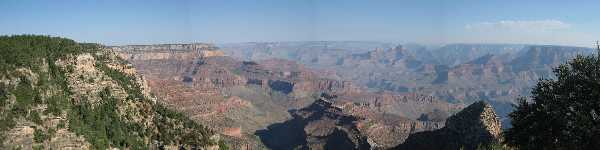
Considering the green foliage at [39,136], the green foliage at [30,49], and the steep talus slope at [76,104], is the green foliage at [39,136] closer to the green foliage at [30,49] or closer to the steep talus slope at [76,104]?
the steep talus slope at [76,104]

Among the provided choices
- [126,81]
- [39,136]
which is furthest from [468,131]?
[39,136]

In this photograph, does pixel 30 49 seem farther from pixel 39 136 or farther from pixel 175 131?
pixel 175 131

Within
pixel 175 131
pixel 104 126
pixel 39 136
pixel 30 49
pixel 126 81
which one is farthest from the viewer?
pixel 126 81

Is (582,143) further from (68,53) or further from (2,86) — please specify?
(68,53)

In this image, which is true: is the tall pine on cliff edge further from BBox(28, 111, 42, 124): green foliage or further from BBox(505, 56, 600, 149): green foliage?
BBox(28, 111, 42, 124): green foliage

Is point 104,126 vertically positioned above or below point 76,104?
below

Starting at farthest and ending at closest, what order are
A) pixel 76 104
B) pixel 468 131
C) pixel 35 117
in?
1. pixel 468 131
2. pixel 76 104
3. pixel 35 117

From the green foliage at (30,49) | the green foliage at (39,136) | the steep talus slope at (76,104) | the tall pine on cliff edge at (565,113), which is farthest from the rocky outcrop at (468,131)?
the green foliage at (39,136)

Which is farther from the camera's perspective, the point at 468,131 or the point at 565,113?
the point at 468,131
